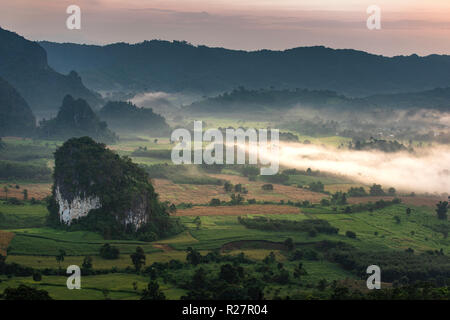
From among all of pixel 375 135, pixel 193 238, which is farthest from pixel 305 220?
pixel 375 135

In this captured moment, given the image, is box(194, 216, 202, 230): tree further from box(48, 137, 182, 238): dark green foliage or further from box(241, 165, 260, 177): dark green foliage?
box(241, 165, 260, 177): dark green foliage

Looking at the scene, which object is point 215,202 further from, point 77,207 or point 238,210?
point 77,207

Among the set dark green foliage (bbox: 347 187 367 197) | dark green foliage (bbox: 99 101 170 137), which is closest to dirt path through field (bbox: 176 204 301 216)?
dark green foliage (bbox: 347 187 367 197)

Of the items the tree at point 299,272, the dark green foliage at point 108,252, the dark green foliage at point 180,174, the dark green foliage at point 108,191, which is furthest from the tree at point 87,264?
the dark green foliage at point 180,174

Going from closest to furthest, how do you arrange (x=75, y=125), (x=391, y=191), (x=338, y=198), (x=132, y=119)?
(x=338, y=198) → (x=391, y=191) → (x=75, y=125) → (x=132, y=119)

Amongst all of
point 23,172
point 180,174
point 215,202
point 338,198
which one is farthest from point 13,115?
point 338,198
